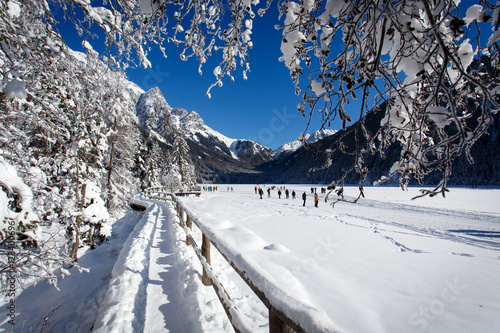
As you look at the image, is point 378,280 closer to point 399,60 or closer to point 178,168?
point 399,60

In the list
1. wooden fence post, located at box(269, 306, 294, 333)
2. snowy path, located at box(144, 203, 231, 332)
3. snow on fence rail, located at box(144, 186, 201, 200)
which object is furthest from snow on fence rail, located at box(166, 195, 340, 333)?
snow on fence rail, located at box(144, 186, 201, 200)

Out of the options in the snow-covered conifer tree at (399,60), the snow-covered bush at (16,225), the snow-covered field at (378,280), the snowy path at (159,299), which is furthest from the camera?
the snow-covered field at (378,280)

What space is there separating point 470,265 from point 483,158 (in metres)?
100

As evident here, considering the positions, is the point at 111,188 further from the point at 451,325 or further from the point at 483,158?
the point at 483,158

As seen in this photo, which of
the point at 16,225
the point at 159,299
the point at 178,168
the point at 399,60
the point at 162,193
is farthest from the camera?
the point at 178,168

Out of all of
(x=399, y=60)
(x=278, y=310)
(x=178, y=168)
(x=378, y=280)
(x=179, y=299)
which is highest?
(x=178, y=168)

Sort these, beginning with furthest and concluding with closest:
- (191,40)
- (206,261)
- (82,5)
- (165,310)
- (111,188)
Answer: (111,188), (206,261), (165,310), (82,5), (191,40)

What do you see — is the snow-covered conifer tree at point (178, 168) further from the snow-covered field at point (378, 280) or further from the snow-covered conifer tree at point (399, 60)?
the snow-covered conifer tree at point (399, 60)

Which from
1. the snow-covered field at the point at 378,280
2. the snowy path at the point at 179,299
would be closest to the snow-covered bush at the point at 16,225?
the snowy path at the point at 179,299

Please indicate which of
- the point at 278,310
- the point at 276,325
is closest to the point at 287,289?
the point at 276,325

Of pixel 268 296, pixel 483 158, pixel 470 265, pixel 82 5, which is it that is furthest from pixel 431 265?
pixel 483 158

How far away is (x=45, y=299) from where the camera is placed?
561 centimetres

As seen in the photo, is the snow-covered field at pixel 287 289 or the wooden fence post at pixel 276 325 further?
the snow-covered field at pixel 287 289

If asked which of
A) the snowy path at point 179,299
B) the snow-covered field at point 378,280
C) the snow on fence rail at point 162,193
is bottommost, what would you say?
the snow-covered field at point 378,280
